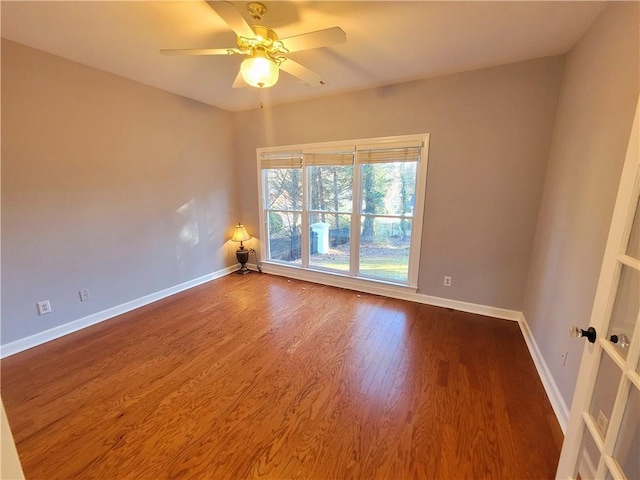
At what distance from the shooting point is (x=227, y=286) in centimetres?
383

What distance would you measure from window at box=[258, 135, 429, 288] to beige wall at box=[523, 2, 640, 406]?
1190 mm

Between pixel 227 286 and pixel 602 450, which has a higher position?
pixel 602 450

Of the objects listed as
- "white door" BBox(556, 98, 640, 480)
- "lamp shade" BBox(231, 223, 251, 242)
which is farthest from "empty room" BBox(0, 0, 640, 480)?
"lamp shade" BBox(231, 223, 251, 242)

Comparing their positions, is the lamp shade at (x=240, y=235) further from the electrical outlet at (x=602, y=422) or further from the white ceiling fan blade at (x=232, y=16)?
the electrical outlet at (x=602, y=422)

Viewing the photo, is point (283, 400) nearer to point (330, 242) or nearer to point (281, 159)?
point (330, 242)

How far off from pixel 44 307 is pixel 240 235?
90.6 inches

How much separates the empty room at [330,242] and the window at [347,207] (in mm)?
34

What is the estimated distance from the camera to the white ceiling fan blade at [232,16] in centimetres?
135

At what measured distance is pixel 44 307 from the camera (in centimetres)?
246

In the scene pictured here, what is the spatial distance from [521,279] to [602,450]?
6.96 ft

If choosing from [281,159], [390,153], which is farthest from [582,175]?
[281,159]

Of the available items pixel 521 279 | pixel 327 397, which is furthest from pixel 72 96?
pixel 521 279

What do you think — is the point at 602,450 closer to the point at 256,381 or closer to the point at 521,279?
the point at 256,381

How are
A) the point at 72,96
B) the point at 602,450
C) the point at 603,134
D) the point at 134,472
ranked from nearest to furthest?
the point at 602,450 < the point at 134,472 < the point at 603,134 < the point at 72,96
